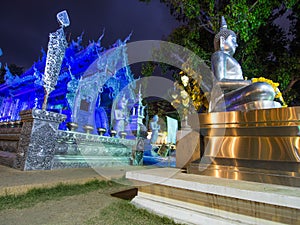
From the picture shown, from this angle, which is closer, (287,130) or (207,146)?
(287,130)

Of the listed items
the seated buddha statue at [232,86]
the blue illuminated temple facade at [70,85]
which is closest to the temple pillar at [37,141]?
the seated buddha statue at [232,86]

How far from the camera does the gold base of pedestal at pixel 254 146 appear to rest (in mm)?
1566

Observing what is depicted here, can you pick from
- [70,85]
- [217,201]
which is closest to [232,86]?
[217,201]

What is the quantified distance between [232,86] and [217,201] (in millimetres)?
1560

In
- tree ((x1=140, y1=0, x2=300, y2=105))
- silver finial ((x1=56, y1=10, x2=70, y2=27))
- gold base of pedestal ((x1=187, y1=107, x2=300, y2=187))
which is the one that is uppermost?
tree ((x1=140, y1=0, x2=300, y2=105))

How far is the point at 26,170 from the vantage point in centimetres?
334

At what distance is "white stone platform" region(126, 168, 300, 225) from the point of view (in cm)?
113

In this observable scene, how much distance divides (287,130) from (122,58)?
37.6 ft

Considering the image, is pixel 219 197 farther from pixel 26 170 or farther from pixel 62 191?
pixel 26 170

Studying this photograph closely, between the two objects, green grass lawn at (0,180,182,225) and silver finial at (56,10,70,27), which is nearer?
green grass lawn at (0,180,182,225)

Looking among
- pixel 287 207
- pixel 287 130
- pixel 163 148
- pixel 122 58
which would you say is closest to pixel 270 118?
pixel 287 130

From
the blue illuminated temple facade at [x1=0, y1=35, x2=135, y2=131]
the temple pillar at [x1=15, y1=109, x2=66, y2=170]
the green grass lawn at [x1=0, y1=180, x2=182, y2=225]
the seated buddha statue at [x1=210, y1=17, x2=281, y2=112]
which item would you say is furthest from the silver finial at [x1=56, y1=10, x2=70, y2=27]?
the blue illuminated temple facade at [x1=0, y1=35, x2=135, y2=131]

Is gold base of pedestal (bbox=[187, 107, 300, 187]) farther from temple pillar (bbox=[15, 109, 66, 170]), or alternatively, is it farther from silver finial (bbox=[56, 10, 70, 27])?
silver finial (bbox=[56, 10, 70, 27])

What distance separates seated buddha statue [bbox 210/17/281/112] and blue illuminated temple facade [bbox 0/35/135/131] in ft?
25.1
